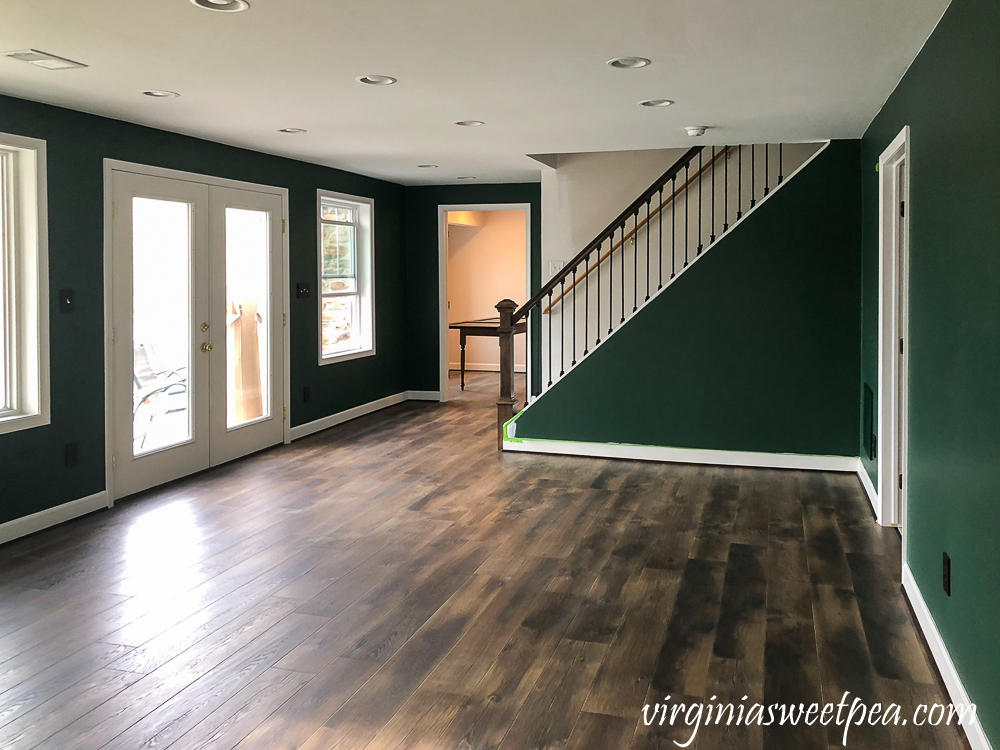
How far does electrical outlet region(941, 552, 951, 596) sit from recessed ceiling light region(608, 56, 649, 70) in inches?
90.2

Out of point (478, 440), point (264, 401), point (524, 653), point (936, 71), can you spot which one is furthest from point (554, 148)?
point (524, 653)

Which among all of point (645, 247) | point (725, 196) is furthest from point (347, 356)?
point (725, 196)

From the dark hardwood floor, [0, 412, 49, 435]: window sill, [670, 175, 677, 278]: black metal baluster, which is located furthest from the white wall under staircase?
[0, 412, 49, 435]: window sill

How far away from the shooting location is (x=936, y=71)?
3283 mm

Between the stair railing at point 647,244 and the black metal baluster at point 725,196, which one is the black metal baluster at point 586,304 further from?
the black metal baluster at point 725,196

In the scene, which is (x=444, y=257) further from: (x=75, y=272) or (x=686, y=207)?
(x=75, y=272)

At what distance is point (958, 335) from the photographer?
2.86 metres

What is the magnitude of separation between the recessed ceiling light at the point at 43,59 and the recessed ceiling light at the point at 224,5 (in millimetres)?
1062

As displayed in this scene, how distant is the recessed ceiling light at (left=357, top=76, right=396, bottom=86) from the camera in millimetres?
4117

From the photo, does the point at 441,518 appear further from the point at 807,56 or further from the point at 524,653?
the point at 807,56

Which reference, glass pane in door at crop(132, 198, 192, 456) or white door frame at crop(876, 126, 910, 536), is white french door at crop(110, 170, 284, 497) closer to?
glass pane in door at crop(132, 198, 192, 456)

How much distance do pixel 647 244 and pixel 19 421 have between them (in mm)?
4788

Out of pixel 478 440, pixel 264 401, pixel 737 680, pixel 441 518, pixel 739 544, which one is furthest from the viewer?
pixel 478 440

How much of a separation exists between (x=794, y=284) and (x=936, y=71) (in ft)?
10.0
